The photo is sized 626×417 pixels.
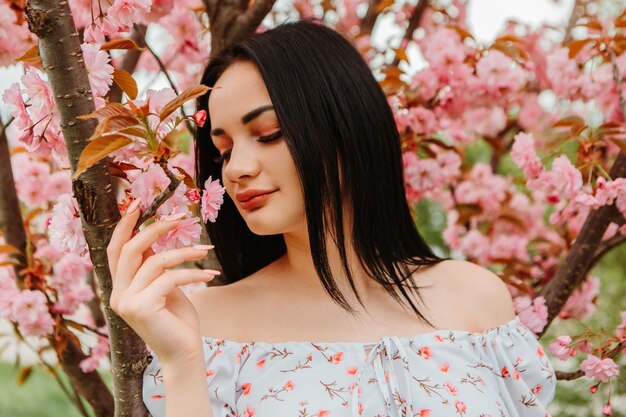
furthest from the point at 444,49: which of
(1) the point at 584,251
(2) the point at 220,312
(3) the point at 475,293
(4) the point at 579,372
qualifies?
(2) the point at 220,312

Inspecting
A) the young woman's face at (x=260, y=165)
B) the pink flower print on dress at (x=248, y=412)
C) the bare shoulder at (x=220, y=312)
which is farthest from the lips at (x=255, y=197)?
the pink flower print on dress at (x=248, y=412)

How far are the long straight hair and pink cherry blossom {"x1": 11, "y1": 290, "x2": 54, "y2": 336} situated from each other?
437mm

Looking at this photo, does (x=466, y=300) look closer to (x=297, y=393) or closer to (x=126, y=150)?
(x=297, y=393)

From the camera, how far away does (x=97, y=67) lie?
3.28ft

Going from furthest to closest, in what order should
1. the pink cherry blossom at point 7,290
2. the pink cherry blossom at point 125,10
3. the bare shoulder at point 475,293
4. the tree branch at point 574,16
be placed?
1. the tree branch at point 574,16
2. the pink cherry blossom at point 7,290
3. the bare shoulder at point 475,293
4. the pink cherry blossom at point 125,10

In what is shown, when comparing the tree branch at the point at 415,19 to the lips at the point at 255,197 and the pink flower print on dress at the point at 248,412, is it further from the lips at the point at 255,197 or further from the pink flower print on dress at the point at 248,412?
the pink flower print on dress at the point at 248,412

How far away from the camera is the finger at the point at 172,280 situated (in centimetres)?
92

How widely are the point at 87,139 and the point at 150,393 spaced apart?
40 cm

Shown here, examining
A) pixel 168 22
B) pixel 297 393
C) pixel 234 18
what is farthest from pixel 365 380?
pixel 168 22

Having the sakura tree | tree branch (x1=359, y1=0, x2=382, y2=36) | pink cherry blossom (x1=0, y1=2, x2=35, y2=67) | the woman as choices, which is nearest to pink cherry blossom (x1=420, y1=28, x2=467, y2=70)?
the sakura tree

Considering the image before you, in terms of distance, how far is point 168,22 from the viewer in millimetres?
2109

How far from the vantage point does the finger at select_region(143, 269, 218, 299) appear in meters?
0.92

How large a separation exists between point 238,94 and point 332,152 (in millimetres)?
183

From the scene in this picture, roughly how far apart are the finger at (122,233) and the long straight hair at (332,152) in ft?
1.04
